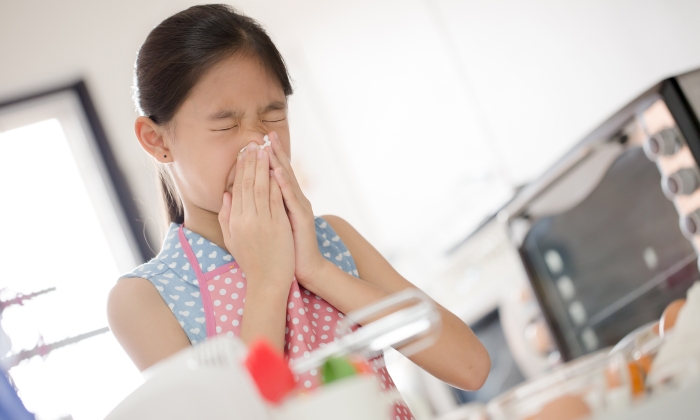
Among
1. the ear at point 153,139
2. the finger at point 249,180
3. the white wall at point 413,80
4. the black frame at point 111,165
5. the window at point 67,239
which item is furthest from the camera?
the black frame at point 111,165

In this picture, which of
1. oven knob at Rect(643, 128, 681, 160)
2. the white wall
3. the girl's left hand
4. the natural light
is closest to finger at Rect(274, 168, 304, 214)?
the girl's left hand

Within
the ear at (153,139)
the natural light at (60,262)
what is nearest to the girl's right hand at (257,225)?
the ear at (153,139)

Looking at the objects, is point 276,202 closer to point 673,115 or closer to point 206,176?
point 206,176

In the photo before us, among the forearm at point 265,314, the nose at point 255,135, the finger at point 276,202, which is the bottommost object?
the forearm at point 265,314

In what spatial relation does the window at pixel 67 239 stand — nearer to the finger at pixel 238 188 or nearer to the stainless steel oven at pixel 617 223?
the stainless steel oven at pixel 617 223

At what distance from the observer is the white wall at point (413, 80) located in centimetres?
165

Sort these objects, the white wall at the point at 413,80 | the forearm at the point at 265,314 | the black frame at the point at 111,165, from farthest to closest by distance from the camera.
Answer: the black frame at the point at 111,165 < the white wall at the point at 413,80 < the forearm at the point at 265,314

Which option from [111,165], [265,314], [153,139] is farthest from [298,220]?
[111,165]

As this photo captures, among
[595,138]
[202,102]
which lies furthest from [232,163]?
[595,138]

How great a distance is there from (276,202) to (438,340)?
0.24 meters

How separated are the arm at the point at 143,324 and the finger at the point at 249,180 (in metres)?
0.14

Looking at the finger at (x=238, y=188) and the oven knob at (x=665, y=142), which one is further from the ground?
the finger at (x=238, y=188)

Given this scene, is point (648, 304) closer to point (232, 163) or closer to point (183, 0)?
point (232, 163)

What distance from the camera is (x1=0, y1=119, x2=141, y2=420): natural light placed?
2623mm
